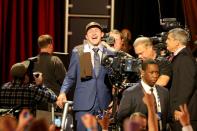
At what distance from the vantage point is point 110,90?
5973 mm

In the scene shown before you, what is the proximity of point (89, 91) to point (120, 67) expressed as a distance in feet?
1.33

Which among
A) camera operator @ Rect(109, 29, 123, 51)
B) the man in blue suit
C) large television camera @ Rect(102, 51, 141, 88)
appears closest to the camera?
large television camera @ Rect(102, 51, 141, 88)

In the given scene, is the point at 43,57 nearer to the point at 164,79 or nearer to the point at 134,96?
the point at 164,79

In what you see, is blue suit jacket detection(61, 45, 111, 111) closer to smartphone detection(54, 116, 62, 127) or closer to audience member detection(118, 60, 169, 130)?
smartphone detection(54, 116, 62, 127)

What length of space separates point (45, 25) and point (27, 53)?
0.52 metres

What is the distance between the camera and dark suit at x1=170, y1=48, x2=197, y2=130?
5.59 metres

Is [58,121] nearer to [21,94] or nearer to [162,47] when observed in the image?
[21,94]

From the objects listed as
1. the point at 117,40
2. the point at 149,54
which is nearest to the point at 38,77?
the point at 117,40

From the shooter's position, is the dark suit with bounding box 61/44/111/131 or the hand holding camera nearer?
the dark suit with bounding box 61/44/111/131

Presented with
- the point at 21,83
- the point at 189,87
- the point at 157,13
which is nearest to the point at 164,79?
the point at 189,87

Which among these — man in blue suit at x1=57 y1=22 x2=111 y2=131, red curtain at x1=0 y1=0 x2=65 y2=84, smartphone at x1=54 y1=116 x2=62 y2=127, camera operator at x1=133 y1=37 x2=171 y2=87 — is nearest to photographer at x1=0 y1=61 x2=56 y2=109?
man in blue suit at x1=57 y1=22 x2=111 y2=131

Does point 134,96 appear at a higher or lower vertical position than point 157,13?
lower

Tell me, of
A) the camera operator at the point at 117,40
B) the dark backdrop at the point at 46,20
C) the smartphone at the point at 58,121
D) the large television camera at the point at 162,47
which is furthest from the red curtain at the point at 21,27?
the large television camera at the point at 162,47

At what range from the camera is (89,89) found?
19.2 ft
